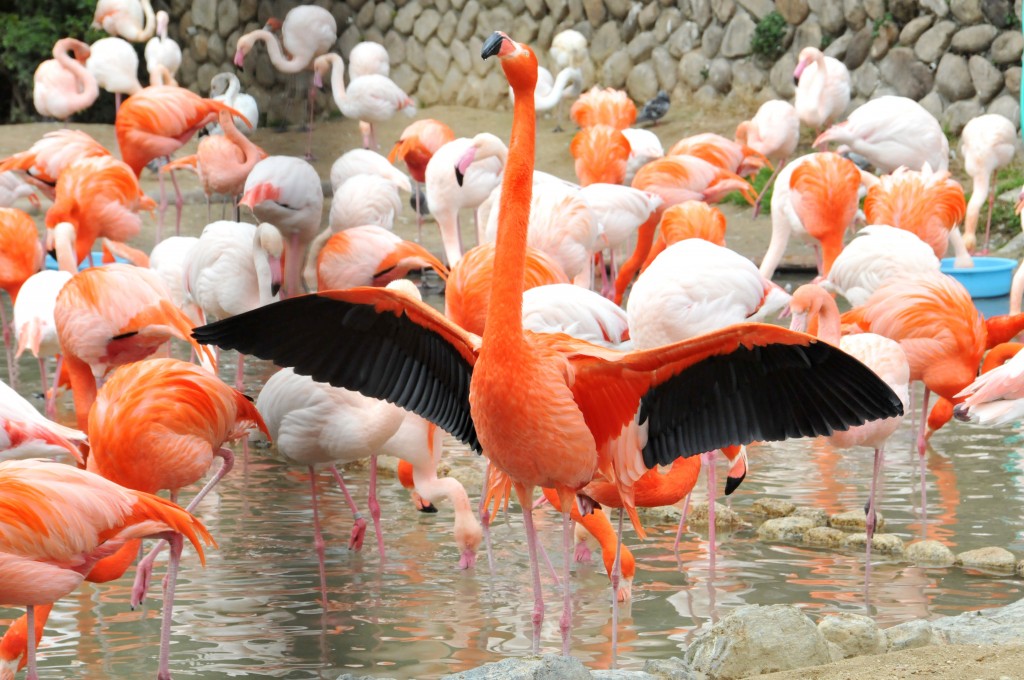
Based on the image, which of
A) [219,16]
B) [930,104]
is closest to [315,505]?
[219,16]

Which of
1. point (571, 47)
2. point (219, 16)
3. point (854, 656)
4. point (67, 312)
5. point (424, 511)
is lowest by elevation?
point (854, 656)

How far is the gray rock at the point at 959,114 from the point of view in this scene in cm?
1030

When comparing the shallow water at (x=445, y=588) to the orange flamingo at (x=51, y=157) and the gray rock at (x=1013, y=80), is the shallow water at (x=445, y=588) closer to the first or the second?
the orange flamingo at (x=51, y=157)

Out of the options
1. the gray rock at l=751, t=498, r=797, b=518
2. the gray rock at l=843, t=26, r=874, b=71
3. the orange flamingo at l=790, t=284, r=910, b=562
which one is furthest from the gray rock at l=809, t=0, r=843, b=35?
the gray rock at l=751, t=498, r=797, b=518

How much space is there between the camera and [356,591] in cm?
365

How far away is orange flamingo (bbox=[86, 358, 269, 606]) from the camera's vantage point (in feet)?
11.4

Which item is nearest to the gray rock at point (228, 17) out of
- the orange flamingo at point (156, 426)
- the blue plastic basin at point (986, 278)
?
the orange flamingo at point (156, 426)

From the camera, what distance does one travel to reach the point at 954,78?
10.4 meters

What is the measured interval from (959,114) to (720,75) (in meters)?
2.43

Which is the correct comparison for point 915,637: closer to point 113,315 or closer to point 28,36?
point 113,315

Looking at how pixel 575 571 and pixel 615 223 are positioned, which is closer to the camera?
pixel 575 571

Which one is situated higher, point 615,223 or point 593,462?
point 615,223

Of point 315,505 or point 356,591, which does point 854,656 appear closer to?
point 356,591

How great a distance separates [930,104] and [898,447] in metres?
6.13
